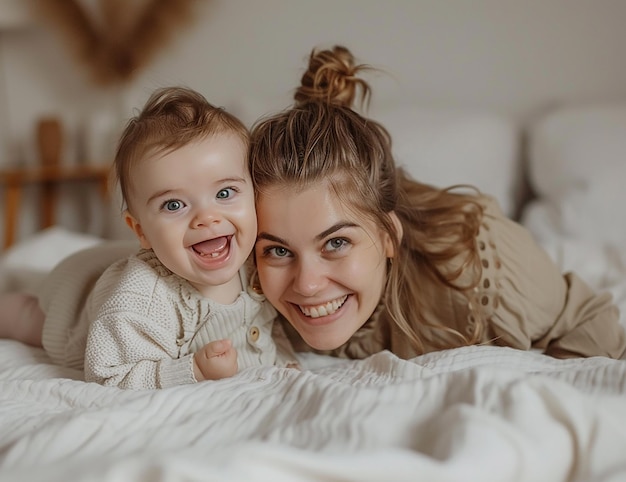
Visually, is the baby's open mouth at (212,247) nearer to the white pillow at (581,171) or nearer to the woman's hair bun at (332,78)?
the woman's hair bun at (332,78)

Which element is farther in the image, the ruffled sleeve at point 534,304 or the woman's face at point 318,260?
the ruffled sleeve at point 534,304

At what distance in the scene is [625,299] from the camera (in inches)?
58.7

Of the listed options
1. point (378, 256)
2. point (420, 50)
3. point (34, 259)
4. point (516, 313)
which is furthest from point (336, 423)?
point (420, 50)

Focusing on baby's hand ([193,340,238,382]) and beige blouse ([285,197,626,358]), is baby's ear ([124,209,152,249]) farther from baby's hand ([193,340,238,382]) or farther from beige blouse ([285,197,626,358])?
beige blouse ([285,197,626,358])

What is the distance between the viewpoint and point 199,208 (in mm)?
1035

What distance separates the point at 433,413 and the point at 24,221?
275 cm

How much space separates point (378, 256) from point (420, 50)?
1.41m

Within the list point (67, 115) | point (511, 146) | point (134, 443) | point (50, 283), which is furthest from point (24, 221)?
point (134, 443)

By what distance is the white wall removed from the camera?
2246mm

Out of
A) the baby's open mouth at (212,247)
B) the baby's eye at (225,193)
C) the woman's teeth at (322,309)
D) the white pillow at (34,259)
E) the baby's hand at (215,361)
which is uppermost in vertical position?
the baby's eye at (225,193)

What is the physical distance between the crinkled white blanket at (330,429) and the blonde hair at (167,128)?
12.9 inches

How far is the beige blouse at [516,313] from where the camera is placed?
1282mm

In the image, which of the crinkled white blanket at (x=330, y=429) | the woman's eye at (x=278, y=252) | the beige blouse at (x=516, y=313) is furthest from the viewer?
the beige blouse at (x=516, y=313)

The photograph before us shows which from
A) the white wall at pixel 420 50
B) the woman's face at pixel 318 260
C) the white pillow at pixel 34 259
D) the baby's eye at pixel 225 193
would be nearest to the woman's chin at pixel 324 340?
the woman's face at pixel 318 260
